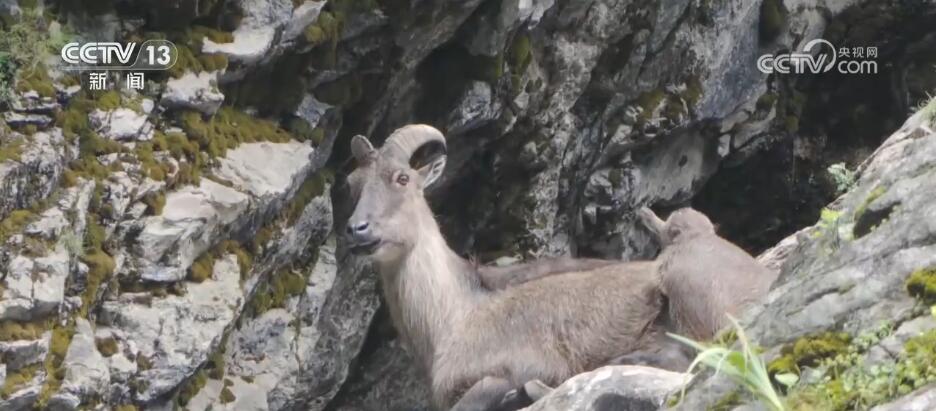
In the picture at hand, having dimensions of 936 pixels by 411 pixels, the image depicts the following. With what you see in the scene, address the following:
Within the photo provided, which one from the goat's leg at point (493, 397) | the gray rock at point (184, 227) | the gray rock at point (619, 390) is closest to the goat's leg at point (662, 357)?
the goat's leg at point (493, 397)

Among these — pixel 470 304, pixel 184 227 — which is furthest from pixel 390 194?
pixel 184 227

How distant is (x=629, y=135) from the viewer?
50.7 ft

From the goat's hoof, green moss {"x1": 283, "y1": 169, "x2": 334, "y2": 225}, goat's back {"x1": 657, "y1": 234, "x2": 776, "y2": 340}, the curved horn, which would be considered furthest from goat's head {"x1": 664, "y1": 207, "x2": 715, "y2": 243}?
green moss {"x1": 283, "y1": 169, "x2": 334, "y2": 225}

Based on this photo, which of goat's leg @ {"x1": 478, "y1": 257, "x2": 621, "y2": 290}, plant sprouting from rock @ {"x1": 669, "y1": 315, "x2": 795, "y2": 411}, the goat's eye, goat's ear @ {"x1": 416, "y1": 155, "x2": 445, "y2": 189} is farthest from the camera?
goat's ear @ {"x1": 416, "y1": 155, "x2": 445, "y2": 189}

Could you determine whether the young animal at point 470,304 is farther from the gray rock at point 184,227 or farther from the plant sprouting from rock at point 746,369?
the plant sprouting from rock at point 746,369

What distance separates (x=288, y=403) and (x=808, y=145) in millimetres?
8522

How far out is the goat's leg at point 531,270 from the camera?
10573mm

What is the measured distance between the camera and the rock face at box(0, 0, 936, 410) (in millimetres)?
8192

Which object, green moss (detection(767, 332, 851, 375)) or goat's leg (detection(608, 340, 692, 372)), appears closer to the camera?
green moss (detection(767, 332, 851, 375))

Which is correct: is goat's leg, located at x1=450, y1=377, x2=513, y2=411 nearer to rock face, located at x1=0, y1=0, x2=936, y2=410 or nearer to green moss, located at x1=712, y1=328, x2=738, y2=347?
rock face, located at x1=0, y1=0, x2=936, y2=410

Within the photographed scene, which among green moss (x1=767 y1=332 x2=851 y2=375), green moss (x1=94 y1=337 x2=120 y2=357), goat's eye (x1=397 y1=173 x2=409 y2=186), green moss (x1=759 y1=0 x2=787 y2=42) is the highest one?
green moss (x1=759 y1=0 x2=787 y2=42)

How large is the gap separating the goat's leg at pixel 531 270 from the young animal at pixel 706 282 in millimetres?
944

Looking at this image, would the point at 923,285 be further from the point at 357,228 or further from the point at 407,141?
the point at 407,141

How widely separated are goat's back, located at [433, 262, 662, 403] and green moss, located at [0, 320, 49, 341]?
2.63 metres
